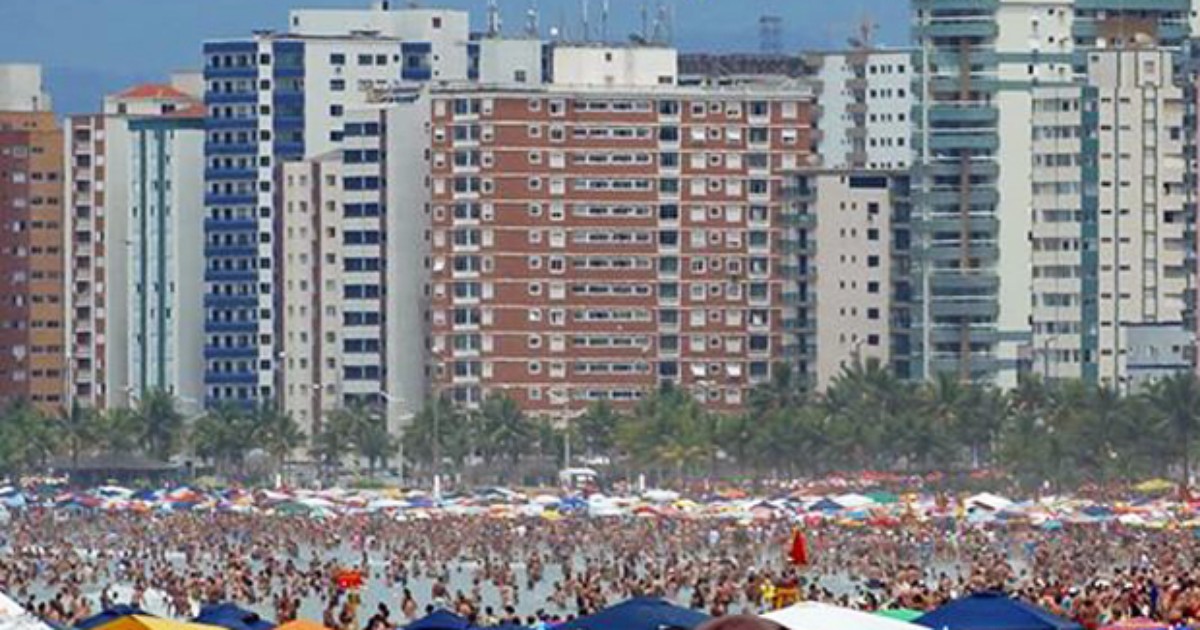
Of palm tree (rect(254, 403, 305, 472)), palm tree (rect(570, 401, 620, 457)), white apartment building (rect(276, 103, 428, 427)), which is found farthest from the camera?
white apartment building (rect(276, 103, 428, 427))

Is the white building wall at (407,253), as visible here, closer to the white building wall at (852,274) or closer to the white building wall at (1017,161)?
the white building wall at (852,274)

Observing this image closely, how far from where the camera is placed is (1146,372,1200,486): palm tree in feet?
486

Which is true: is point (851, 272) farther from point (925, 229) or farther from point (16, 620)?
point (16, 620)

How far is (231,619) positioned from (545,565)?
73.3m

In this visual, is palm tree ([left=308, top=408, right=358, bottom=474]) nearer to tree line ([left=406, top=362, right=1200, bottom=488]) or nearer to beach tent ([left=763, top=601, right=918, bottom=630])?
tree line ([left=406, top=362, right=1200, bottom=488])

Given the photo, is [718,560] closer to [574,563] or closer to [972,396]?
[574,563]

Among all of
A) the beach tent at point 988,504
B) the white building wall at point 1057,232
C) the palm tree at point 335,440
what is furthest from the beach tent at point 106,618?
the palm tree at point 335,440

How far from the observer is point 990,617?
46562mm

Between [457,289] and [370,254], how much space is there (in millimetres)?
11710

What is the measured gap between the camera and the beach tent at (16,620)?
32219 mm

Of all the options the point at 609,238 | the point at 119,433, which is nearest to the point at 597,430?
the point at 609,238

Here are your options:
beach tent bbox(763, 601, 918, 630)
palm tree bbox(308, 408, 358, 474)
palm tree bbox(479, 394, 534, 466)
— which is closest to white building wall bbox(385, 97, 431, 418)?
palm tree bbox(308, 408, 358, 474)

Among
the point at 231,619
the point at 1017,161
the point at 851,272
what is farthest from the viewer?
the point at 851,272

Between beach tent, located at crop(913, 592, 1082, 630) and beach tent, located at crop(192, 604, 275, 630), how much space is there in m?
7.67
